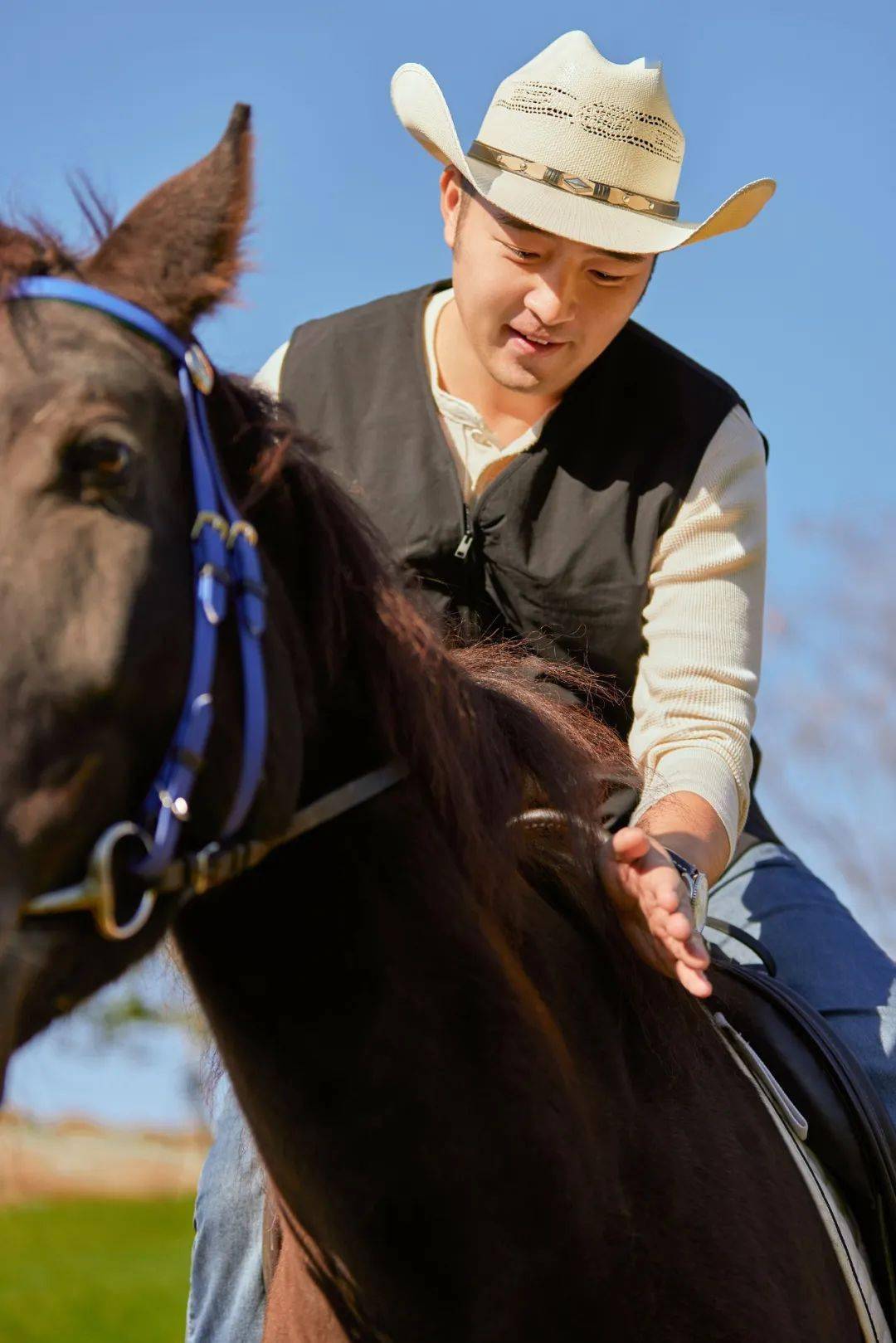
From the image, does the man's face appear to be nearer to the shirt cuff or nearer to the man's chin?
the man's chin

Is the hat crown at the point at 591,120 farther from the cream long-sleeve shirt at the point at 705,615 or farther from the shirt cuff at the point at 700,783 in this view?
the shirt cuff at the point at 700,783

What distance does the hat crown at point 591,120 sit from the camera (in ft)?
10.3

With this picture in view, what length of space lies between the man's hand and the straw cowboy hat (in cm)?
126

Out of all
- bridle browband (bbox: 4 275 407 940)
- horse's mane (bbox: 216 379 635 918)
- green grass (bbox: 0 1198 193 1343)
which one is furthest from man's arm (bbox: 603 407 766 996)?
green grass (bbox: 0 1198 193 1343)

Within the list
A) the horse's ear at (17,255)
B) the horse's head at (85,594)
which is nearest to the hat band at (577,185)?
the horse's head at (85,594)

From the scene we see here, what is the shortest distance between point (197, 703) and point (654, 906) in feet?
2.90

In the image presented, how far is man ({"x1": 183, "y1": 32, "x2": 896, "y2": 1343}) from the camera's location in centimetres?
298

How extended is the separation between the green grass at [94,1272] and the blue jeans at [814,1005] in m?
8.30

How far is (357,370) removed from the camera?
3.50 meters

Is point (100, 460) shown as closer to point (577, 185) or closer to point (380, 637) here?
point (380, 637)

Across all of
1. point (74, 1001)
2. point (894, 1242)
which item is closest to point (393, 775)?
point (74, 1001)

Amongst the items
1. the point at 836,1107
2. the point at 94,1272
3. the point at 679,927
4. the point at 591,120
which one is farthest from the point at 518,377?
the point at 94,1272

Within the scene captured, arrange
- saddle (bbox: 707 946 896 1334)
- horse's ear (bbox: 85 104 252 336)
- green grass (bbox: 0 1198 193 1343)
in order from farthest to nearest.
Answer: green grass (bbox: 0 1198 193 1343), saddle (bbox: 707 946 896 1334), horse's ear (bbox: 85 104 252 336)

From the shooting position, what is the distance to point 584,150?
3141mm
